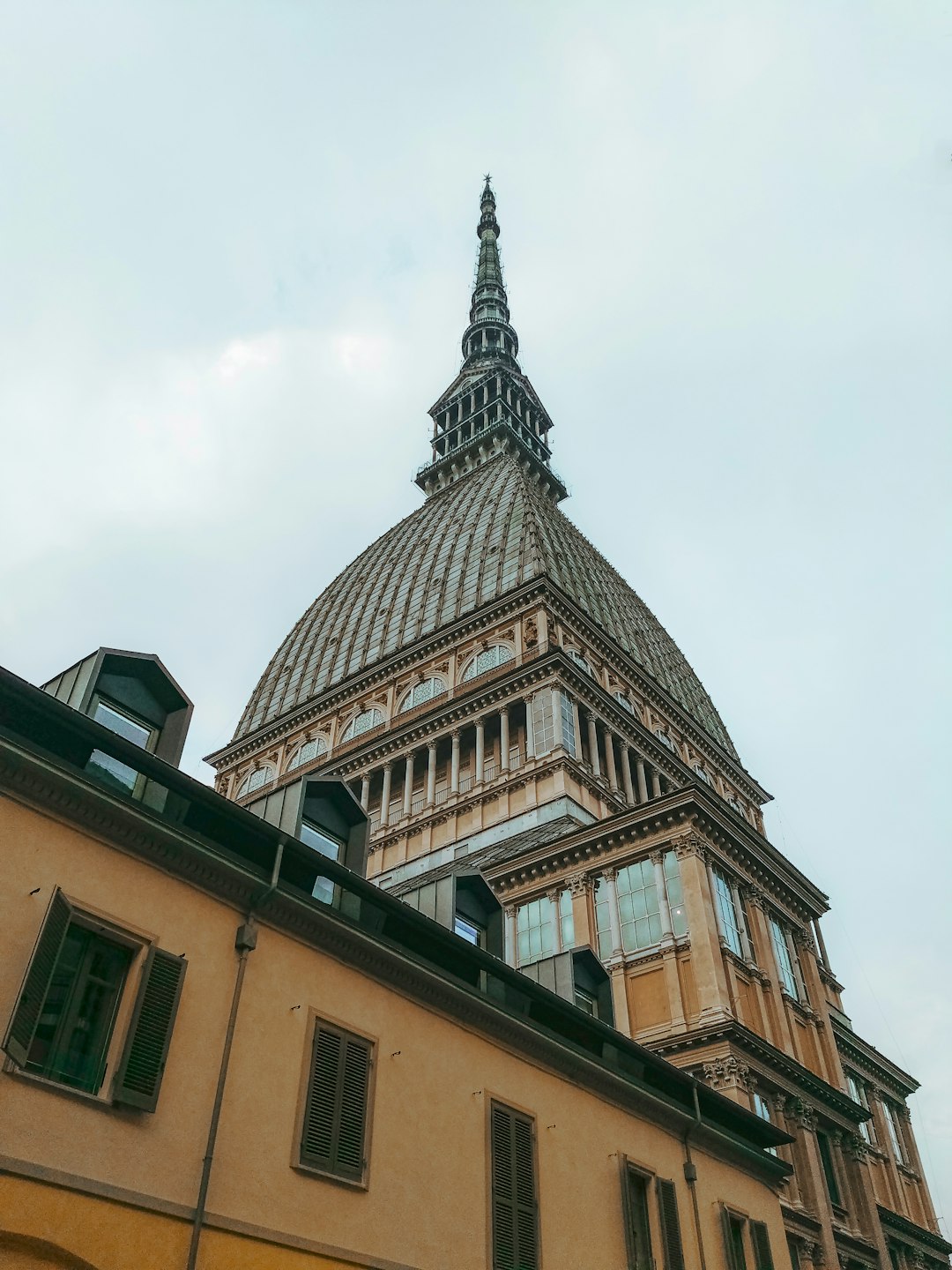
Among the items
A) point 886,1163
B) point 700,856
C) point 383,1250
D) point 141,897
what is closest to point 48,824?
point 141,897

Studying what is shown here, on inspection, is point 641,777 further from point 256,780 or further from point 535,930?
point 256,780

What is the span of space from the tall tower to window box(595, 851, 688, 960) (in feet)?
0.28

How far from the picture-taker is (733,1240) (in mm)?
25453

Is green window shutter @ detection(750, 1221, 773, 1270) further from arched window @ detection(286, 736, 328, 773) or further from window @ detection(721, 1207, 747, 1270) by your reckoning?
arched window @ detection(286, 736, 328, 773)

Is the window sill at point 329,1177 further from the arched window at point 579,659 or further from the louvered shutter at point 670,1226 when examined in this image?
the arched window at point 579,659

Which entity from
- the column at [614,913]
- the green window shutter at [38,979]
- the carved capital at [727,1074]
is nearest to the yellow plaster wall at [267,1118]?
the green window shutter at [38,979]

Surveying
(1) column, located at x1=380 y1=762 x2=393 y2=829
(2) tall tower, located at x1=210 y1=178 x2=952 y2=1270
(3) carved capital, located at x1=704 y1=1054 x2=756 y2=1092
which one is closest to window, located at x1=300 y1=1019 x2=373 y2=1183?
(2) tall tower, located at x1=210 y1=178 x2=952 y2=1270

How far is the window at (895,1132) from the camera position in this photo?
52.8 m

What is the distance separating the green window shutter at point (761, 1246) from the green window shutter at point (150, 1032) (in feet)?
57.8

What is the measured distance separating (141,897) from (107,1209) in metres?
4.35

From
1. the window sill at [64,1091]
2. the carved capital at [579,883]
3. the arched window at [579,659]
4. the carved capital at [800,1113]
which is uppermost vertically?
the arched window at [579,659]

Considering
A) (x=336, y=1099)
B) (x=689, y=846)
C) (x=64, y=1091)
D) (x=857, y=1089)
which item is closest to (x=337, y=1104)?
(x=336, y=1099)

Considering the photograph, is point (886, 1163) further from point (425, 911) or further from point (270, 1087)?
point (270, 1087)

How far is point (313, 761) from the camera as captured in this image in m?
68.6
